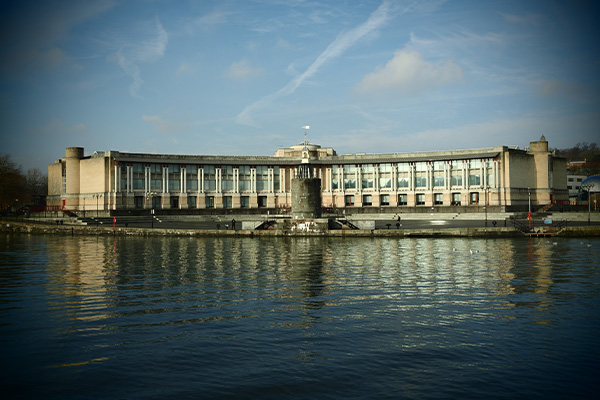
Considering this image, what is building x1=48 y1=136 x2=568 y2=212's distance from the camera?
348 ft

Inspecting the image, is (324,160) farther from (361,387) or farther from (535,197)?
(361,387)

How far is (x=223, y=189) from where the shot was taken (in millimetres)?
117062

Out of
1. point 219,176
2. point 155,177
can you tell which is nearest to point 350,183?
point 219,176

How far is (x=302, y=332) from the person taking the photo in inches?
733

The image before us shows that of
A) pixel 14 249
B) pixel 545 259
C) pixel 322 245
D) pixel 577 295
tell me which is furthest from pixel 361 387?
pixel 14 249

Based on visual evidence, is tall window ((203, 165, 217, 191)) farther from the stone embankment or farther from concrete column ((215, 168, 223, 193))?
the stone embankment

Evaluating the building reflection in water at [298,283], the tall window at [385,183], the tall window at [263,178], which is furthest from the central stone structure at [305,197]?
the tall window at [263,178]

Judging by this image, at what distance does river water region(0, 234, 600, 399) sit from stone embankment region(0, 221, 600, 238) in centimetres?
2812

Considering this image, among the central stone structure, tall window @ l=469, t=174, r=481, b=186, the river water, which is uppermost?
tall window @ l=469, t=174, r=481, b=186

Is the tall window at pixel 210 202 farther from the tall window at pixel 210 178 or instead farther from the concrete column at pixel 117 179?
the concrete column at pixel 117 179

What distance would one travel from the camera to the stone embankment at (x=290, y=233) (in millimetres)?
64375

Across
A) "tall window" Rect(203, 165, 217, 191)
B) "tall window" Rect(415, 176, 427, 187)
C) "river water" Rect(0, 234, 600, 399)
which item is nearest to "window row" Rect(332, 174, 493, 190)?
"tall window" Rect(415, 176, 427, 187)

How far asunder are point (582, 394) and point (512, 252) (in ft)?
117

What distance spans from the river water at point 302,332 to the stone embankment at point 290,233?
28122mm
